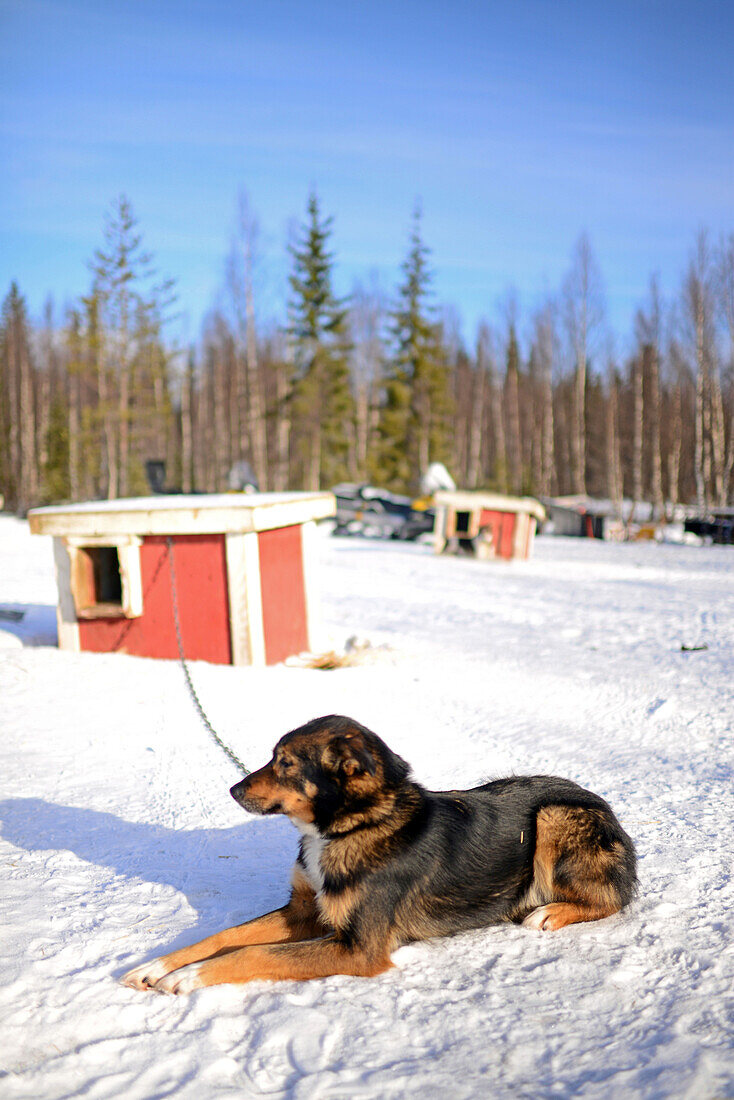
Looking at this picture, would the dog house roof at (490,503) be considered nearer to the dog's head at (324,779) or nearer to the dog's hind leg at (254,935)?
the dog's head at (324,779)

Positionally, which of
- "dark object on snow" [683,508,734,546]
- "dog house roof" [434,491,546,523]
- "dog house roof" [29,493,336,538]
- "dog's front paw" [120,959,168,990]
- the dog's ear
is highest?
"dog house roof" [29,493,336,538]

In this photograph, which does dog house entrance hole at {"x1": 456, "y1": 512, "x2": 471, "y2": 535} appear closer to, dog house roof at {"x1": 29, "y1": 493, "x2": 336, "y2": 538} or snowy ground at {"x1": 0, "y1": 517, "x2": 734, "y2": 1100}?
snowy ground at {"x1": 0, "y1": 517, "x2": 734, "y2": 1100}

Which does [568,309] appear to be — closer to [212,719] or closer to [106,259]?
[106,259]

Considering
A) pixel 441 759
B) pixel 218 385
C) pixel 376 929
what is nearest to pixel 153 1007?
pixel 376 929

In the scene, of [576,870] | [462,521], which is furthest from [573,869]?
[462,521]

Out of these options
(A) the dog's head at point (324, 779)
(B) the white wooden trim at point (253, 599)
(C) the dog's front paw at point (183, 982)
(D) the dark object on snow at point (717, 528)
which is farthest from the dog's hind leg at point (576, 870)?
(D) the dark object on snow at point (717, 528)

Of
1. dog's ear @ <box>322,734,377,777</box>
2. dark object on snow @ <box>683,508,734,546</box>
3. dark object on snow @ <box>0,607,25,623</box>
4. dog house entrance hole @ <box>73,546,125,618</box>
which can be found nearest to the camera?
dog's ear @ <box>322,734,377,777</box>

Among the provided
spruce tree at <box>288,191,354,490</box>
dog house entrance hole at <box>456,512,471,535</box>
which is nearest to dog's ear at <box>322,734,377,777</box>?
dog house entrance hole at <box>456,512,471,535</box>

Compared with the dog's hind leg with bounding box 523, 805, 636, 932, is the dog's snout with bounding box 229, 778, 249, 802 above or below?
above

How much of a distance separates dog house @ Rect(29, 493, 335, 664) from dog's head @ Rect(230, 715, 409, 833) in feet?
13.1

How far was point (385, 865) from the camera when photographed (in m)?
2.53

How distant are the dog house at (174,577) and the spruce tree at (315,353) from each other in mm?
28958

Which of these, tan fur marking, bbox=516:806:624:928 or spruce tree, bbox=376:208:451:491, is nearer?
tan fur marking, bbox=516:806:624:928

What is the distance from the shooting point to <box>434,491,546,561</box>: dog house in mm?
17234
